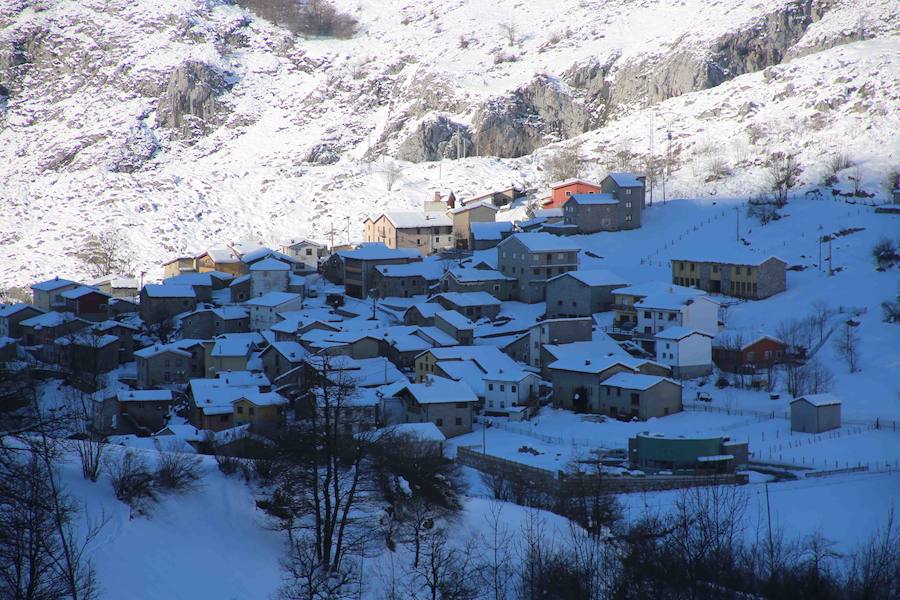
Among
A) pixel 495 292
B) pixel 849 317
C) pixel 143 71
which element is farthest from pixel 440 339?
pixel 143 71

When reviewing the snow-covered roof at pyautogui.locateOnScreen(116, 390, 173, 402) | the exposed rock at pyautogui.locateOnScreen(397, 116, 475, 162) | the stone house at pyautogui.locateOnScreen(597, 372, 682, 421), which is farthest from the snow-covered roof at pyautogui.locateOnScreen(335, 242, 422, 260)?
the exposed rock at pyautogui.locateOnScreen(397, 116, 475, 162)

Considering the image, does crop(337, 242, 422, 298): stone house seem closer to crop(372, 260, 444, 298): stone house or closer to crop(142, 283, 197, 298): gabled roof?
crop(372, 260, 444, 298): stone house

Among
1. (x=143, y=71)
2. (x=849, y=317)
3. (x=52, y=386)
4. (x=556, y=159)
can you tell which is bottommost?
(x=52, y=386)

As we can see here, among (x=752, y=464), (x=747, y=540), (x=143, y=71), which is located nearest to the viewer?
(x=747, y=540)

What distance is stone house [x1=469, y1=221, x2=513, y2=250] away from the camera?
63062mm

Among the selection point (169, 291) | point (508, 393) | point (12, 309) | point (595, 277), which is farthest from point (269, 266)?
point (508, 393)

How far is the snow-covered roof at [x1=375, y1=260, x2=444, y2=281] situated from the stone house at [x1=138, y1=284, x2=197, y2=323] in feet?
30.2

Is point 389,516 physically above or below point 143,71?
below

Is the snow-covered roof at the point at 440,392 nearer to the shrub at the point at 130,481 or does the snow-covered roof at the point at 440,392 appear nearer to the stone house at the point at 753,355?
the stone house at the point at 753,355

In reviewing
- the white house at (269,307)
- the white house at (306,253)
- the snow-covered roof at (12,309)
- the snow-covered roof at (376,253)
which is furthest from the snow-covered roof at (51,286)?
the snow-covered roof at (376,253)

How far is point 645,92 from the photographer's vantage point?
8894 centimetres

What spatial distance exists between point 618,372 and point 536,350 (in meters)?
5.20

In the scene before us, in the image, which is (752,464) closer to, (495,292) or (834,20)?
(495,292)

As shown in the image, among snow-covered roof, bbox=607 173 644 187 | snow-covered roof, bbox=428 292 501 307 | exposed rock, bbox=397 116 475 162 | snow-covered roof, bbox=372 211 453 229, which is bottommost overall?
snow-covered roof, bbox=428 292 501 307
